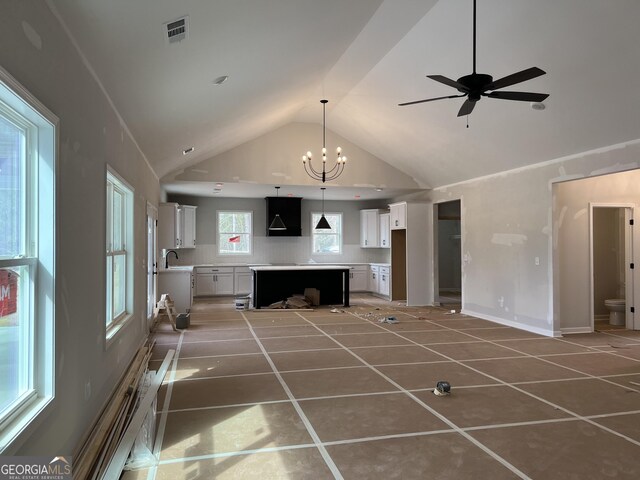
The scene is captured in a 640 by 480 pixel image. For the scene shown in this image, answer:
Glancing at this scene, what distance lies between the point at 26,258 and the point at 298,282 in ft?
26.5

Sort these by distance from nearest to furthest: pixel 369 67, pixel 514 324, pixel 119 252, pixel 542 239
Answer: pixel 119 252 < pixel 369 67 < pixel 542 239 < pixel 514 324

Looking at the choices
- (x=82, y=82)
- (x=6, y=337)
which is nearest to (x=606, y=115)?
(x=82, y=82)

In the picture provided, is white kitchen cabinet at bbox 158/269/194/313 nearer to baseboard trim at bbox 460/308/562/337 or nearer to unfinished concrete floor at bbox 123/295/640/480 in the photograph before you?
unfinished concrete floor at bbox 123/295/640/480

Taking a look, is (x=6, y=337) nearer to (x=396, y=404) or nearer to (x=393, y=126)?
(x=396, y=404)

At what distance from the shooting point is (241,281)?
38.3 ft

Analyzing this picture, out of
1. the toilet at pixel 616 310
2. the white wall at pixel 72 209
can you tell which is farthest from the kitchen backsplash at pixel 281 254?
the white wall at pixel 72 209

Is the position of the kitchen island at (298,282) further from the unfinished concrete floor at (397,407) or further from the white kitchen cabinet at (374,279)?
the unfinished concrete floor at (397,407)

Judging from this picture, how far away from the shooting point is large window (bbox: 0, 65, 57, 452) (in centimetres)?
197

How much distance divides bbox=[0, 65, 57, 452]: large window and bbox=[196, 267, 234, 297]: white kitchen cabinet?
925cm

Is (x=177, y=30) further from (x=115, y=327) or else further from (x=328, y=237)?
(x=328, y=237)

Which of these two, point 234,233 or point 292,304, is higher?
point 234,233

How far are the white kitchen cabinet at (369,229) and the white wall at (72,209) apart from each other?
912 cm

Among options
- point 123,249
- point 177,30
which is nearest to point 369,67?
point 177,30

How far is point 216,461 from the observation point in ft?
9.25
